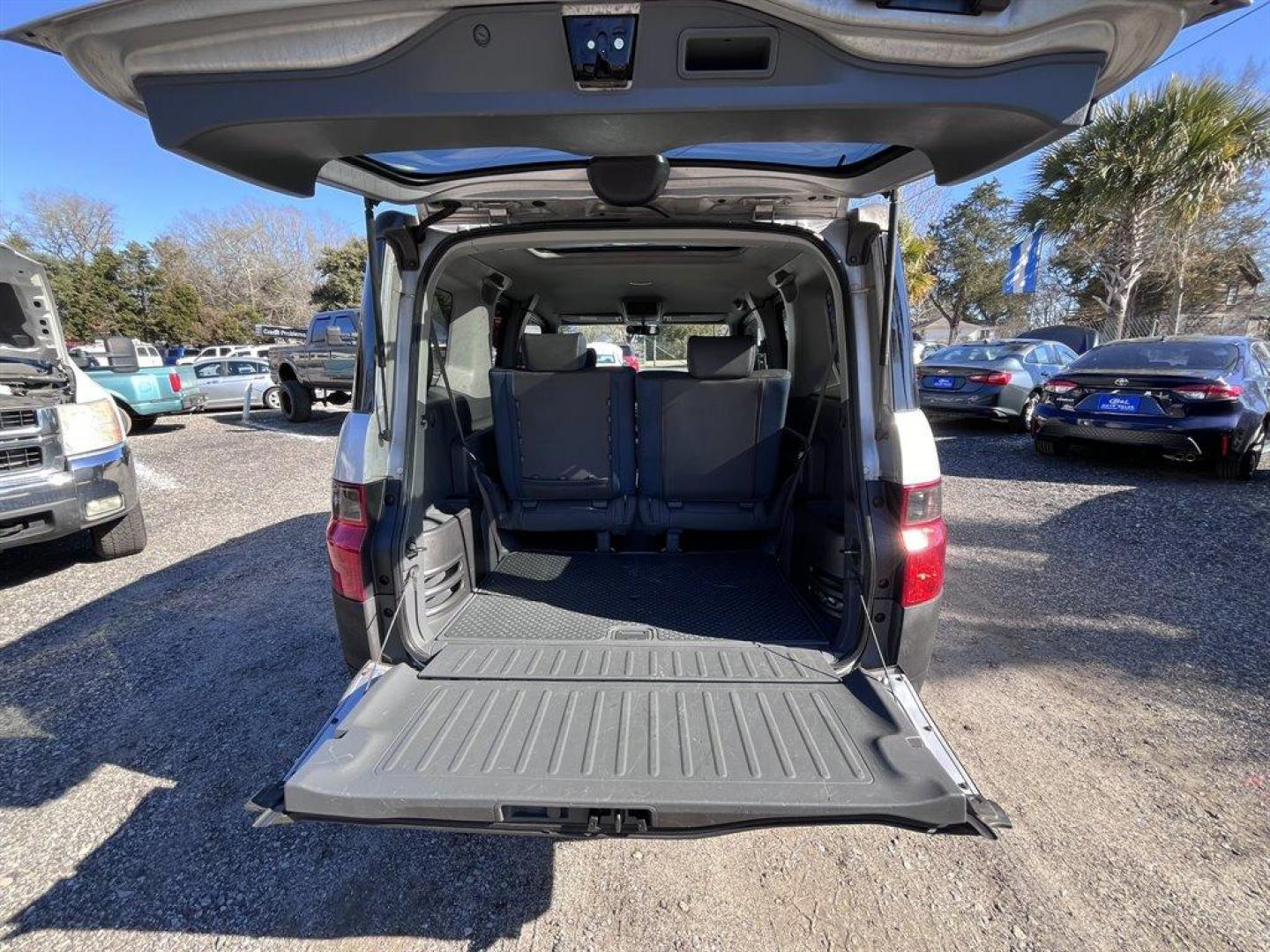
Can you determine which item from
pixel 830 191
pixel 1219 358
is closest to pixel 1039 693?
pixel 830 191

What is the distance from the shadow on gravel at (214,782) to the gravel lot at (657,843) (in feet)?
0.03

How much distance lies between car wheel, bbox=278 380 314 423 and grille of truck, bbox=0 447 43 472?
882cm

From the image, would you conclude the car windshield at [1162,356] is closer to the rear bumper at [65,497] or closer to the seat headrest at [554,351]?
the seat headrest at [554,351]

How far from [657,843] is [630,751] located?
0.63m

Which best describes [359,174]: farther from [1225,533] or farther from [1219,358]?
[1219,358]

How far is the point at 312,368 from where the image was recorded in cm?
1110

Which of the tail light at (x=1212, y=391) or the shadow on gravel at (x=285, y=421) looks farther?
the shadow on gravel at (x=285, y=421)

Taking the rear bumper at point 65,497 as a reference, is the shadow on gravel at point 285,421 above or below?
below

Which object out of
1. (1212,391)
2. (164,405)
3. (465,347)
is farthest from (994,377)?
(164,405)

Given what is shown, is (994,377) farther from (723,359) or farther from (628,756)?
(628,756)

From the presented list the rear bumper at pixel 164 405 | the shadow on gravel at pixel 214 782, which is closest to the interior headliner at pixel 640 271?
the shadow on gravel at pixel 214 782

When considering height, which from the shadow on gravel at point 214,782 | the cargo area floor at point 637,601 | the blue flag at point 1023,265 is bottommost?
the shadow on gravel at point 214,782

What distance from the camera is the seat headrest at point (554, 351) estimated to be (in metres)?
3.10

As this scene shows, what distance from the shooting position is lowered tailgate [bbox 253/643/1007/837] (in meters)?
1.36
